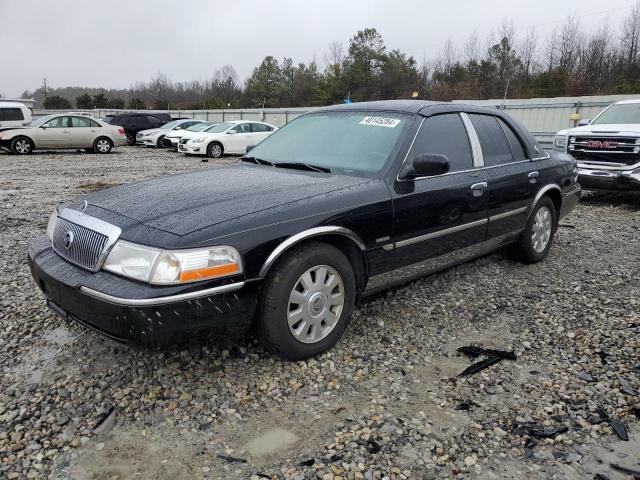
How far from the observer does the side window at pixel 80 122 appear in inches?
711

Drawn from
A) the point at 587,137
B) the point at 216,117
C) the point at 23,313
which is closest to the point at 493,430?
the point at 23,313

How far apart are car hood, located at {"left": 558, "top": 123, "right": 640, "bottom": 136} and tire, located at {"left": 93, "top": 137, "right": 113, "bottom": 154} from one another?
15.6 m

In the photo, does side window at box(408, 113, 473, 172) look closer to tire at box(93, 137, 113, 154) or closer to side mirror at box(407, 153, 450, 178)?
side mirror at box(407, 153, 450, 178)

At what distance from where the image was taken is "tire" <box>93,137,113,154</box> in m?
18.6

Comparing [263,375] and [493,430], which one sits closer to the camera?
[493,430]

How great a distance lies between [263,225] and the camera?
111 inches

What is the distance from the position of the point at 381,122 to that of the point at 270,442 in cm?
249

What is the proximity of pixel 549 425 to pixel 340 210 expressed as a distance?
5.37ft

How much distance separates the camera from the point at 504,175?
449 cm

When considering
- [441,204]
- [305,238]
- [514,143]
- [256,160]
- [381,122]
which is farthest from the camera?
[514,143]

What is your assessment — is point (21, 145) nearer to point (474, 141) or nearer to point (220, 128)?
point (220, 128)

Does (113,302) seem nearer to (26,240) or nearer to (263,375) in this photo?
(263,375)

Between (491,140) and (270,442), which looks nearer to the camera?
(270,442)

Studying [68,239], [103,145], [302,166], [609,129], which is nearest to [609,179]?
[609,129]
